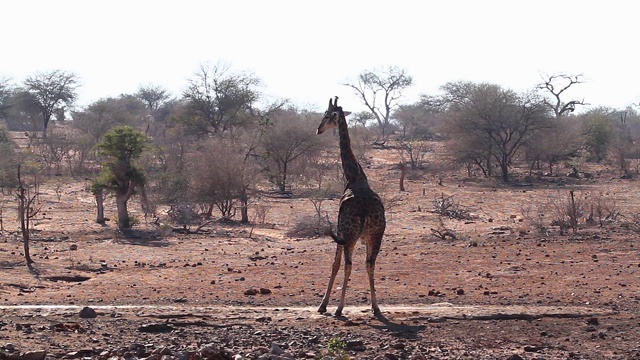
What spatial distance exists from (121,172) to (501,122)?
1015 inches

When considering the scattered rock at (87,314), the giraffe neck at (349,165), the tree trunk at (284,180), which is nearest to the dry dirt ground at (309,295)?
the scattered rock at (87,314)

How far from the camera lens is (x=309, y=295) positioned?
44.6ft

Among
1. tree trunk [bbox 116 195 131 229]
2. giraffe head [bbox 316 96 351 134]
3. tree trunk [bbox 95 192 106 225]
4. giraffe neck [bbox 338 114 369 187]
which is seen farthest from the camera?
tree trunk [bbox 95 192 106 225]

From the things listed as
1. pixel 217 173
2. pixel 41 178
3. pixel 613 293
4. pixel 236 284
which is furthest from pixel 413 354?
pixel 41 178

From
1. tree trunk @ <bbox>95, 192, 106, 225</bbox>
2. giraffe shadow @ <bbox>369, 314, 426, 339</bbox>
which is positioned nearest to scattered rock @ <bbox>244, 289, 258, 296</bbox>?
giraffe shadow @ <bbox>369, 314, 426, 339</bbox>

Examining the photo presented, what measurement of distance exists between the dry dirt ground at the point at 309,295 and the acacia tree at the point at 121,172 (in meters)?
1.09

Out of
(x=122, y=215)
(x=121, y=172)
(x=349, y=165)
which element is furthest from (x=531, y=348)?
(x=121, y=172)

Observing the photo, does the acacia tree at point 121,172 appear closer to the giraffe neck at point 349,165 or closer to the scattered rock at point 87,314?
the giraffe neck at point 349,165

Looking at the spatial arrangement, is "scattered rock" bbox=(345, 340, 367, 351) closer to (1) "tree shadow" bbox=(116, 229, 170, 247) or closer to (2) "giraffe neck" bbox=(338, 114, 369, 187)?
(2) "giraffe neck" bbox=(338, 114, 369, 187)

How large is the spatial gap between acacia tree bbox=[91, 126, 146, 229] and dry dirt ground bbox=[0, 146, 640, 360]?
1095 millimetres

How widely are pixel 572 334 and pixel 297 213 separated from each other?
21.7 m

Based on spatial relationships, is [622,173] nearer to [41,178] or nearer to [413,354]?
[41,178]

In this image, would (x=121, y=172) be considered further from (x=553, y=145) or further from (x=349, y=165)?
(x=553, y=145)

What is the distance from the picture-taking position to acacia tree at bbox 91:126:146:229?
2594 centimetres
